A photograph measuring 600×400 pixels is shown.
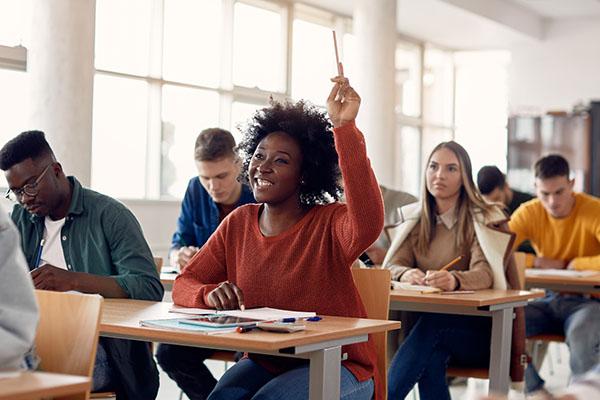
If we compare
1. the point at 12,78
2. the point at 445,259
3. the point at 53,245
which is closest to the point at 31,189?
the point at 53,245

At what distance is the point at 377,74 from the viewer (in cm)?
1019

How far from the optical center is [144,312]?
287 cm

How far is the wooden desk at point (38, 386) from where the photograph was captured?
1605 mm

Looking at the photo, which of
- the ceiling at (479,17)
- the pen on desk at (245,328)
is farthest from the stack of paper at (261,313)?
the ceiling at (479,17)

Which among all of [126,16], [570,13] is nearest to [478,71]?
[570,13]

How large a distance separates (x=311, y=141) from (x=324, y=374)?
787 millimetres

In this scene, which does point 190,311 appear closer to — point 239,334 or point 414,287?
point 239,334

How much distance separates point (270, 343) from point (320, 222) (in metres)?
0.69

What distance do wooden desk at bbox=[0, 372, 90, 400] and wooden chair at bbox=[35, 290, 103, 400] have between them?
327 mm

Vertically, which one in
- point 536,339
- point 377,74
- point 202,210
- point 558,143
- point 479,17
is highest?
point 479,17

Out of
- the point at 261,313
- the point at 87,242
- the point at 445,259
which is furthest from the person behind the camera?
the point at 445,259

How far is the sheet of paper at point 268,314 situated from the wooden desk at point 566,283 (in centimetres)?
234

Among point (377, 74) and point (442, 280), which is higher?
point (377, 74)

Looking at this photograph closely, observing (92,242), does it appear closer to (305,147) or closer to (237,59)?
(305,147)
